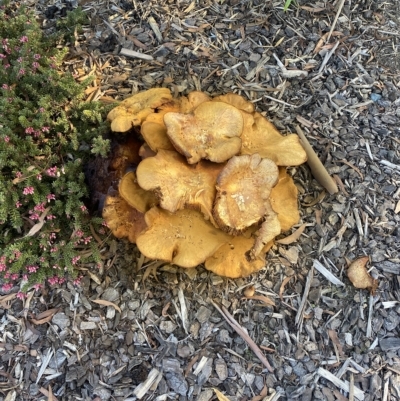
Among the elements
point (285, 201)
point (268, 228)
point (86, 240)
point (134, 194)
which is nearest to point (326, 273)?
point (285, 201)

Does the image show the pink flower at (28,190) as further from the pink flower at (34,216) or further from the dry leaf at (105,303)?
the dry leaf at (105,303)

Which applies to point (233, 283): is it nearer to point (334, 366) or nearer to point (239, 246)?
point (239, 246)

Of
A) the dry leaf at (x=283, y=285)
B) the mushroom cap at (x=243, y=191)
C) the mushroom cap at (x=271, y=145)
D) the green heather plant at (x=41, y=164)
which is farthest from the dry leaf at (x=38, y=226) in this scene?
the dry leaf at (x=283, y=285)

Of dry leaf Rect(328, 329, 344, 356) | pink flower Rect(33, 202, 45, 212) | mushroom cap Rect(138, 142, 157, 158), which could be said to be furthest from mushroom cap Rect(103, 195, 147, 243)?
dry leaf Rect(328, 329, 344, 356)

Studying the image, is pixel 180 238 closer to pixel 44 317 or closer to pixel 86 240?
pixel 86 240

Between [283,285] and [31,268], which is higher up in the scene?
[31,268]

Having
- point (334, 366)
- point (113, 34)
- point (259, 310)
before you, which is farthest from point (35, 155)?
point (334, 366)
